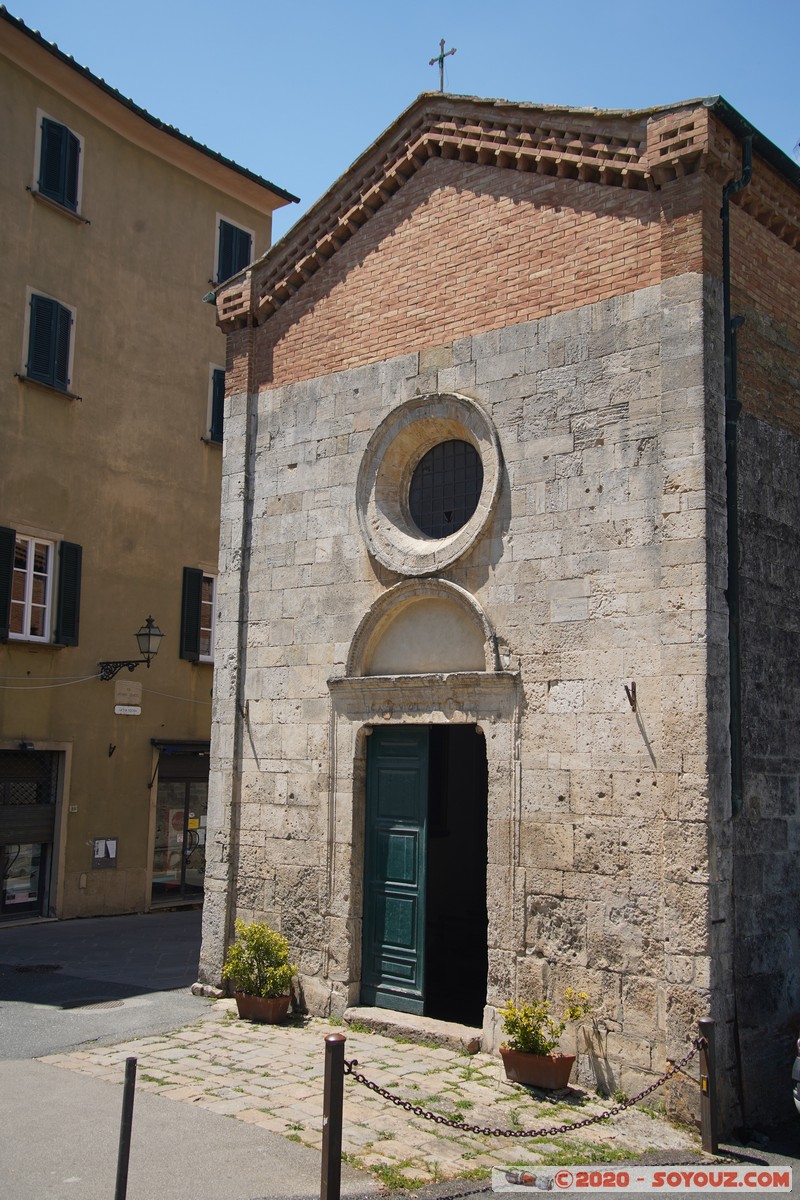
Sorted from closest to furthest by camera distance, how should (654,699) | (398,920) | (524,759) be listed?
(654,699)
(524,759)
(398,920)

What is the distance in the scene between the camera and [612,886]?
28.4 ft

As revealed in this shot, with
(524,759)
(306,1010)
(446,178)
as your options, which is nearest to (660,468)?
(524,759)

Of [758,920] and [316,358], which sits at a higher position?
[316,358]

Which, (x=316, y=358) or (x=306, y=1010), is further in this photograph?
(x=316, y=358)

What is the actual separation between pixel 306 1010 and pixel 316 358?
22.5 ft

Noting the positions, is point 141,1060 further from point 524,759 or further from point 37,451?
point 37,451

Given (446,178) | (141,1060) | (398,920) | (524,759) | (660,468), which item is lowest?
(141,1060)

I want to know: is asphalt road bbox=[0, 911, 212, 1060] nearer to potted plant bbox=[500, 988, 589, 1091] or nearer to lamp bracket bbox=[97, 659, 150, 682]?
potted plant bbox=[500, 988, 589, 1091]

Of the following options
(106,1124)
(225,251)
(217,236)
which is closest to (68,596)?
(225,251)

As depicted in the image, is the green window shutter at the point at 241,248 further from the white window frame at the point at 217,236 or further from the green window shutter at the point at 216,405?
the green window shutter at the point at 216,405

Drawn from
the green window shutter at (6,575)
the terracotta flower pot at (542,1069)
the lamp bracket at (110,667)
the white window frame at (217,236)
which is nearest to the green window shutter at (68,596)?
the lamp bracket at (110,667)

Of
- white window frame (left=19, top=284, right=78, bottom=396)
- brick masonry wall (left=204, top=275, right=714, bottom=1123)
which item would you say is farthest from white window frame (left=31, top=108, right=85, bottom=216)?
brick masonry wall (left=204, top=275, right=714, bottom=1123)

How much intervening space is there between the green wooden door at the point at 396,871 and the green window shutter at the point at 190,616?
927 centimetres

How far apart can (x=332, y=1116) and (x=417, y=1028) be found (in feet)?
13.3
